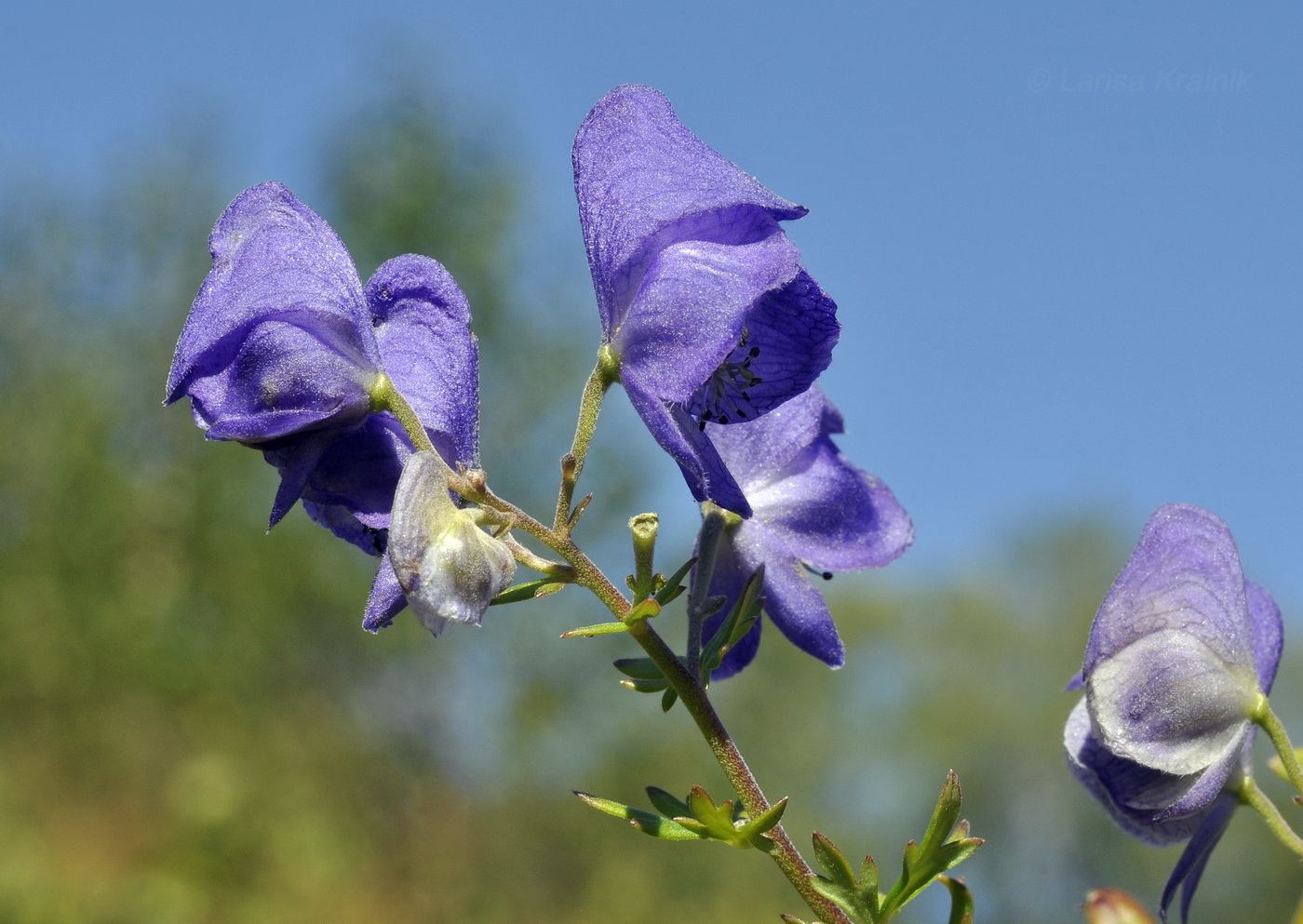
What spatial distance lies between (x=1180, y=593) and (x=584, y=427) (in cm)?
52

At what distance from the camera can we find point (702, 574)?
1.01 metres

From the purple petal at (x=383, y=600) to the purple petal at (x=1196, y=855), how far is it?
696mm

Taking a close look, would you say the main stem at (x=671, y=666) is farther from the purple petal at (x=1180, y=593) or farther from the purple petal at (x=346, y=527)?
the purple petal at (x=1180, y=593)

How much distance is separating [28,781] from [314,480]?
65.4 ft

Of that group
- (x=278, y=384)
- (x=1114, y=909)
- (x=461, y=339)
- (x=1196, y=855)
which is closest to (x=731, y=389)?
(x=461, y=339)

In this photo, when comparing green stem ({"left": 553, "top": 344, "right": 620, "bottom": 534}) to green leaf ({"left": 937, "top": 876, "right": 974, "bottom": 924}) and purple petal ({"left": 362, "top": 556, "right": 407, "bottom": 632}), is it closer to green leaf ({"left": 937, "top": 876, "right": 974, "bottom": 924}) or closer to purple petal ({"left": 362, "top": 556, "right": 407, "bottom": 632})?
purple petal ({"left": 362, "top": 556, "right": 407, "bottom": 632})

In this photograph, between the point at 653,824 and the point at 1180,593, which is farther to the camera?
the point at 1180,593

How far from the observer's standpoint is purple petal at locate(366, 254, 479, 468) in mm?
1054

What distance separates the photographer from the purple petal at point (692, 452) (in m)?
0.91

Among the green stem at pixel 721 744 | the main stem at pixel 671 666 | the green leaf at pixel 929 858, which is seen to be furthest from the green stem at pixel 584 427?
the green leaf at pixel 929 858

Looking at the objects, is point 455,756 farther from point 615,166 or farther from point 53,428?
point 615,166

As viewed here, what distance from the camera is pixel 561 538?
2.95ft

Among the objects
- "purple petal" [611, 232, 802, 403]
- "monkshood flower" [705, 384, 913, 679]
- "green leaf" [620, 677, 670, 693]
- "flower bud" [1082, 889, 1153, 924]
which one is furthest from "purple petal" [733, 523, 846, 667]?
"flower bud" [1082, 889, 1153, 924]

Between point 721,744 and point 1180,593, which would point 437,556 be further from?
point 1180,593
